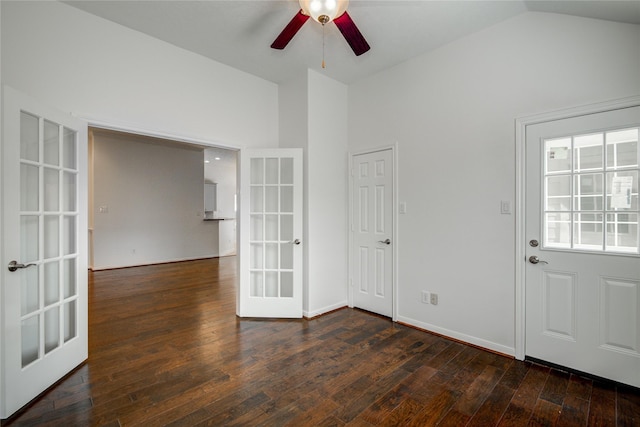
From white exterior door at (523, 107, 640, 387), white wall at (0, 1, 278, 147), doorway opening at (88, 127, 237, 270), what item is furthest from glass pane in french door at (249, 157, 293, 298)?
doorway opening at (88, 127, 237, 270)

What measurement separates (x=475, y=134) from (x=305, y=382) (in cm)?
264

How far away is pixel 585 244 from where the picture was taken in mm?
2357

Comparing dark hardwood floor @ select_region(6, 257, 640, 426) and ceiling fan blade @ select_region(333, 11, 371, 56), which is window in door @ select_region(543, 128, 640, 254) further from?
ceiling fan blade @ select_region(333, 11, 371, 56)

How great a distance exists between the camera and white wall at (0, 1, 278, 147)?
2.29 meters

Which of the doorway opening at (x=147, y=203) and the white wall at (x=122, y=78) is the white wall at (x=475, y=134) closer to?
the white wall at (x=122, y=78)

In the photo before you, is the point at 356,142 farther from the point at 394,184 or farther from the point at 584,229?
the point at 584,229

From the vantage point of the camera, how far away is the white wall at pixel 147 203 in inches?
255

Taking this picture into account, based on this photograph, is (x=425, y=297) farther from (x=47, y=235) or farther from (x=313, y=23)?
(x=47, y=235)

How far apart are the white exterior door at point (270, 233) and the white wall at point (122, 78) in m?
0.42

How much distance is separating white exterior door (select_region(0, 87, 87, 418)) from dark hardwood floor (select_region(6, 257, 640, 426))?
0.23 meters

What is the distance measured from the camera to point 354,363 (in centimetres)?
258

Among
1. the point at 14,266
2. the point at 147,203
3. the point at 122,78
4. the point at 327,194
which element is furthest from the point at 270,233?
the point at 147,203

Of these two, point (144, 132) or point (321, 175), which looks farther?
point (321, 175)

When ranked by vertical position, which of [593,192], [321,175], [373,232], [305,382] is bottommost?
[305,382]
